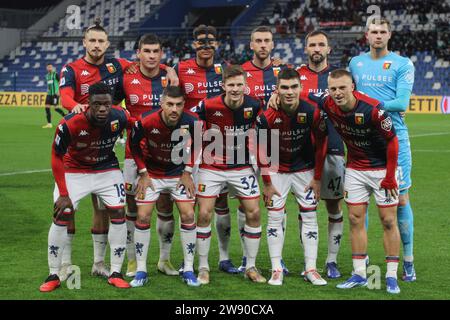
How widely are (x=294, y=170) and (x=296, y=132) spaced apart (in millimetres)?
364

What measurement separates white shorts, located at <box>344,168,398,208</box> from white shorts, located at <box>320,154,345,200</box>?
0.50 metres

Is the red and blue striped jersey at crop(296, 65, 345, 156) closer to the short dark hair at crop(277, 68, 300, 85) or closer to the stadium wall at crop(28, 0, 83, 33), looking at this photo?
the short dark hair at crop(277, 68, 300, 85)

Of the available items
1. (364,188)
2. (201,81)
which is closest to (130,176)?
(201,81)

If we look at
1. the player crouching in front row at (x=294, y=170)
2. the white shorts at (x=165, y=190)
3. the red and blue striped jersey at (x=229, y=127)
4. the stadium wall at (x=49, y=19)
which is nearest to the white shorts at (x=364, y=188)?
the player crouching in front row at (x=294, y=170)

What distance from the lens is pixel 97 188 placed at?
6.87m

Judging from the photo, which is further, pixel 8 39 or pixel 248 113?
pixel 8 39

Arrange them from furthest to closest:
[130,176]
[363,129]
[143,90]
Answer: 1. [143,90]
2. [130,176]
3. [363,129]

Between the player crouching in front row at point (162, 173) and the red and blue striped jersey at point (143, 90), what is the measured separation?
1.91ft

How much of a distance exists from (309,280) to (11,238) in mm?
3689

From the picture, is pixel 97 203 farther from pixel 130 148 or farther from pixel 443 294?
pixel 443 294

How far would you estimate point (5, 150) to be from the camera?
60.3 ft

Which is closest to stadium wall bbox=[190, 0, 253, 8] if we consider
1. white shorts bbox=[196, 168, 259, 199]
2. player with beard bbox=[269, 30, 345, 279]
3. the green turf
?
the green turf

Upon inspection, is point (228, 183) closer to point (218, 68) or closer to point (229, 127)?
point (229, 127)

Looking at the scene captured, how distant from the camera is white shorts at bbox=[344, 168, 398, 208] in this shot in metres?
6.70
